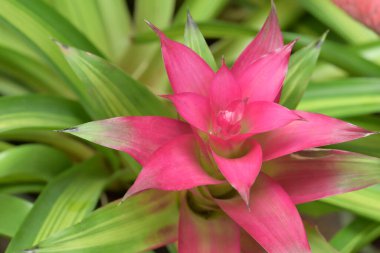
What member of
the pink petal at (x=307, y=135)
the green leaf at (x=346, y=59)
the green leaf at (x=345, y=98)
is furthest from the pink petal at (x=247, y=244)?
the green leaf at (x=346, y=59)

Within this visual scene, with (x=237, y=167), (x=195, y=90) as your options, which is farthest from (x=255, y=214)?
(x=195, y=90)

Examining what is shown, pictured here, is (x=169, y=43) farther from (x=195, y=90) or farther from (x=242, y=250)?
(x=242, y=250)

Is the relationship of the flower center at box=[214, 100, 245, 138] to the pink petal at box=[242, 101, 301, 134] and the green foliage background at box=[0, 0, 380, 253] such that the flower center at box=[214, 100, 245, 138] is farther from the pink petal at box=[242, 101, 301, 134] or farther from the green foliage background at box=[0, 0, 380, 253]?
the green foliage background at box=[0, 0, 380, 253]

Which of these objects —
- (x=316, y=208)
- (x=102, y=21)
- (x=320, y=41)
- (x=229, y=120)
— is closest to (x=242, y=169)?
(x=229, y=120)

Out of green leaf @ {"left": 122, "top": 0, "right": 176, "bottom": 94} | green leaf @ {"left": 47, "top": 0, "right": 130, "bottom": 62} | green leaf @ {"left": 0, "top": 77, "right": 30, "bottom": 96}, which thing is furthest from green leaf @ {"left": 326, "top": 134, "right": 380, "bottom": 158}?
green leaf @ {"left": 0, "top": 77, "right": 30, "bottom": 96}

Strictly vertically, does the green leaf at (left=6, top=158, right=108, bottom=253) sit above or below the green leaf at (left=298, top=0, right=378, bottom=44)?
below

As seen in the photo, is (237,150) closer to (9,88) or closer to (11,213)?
(11,213)
